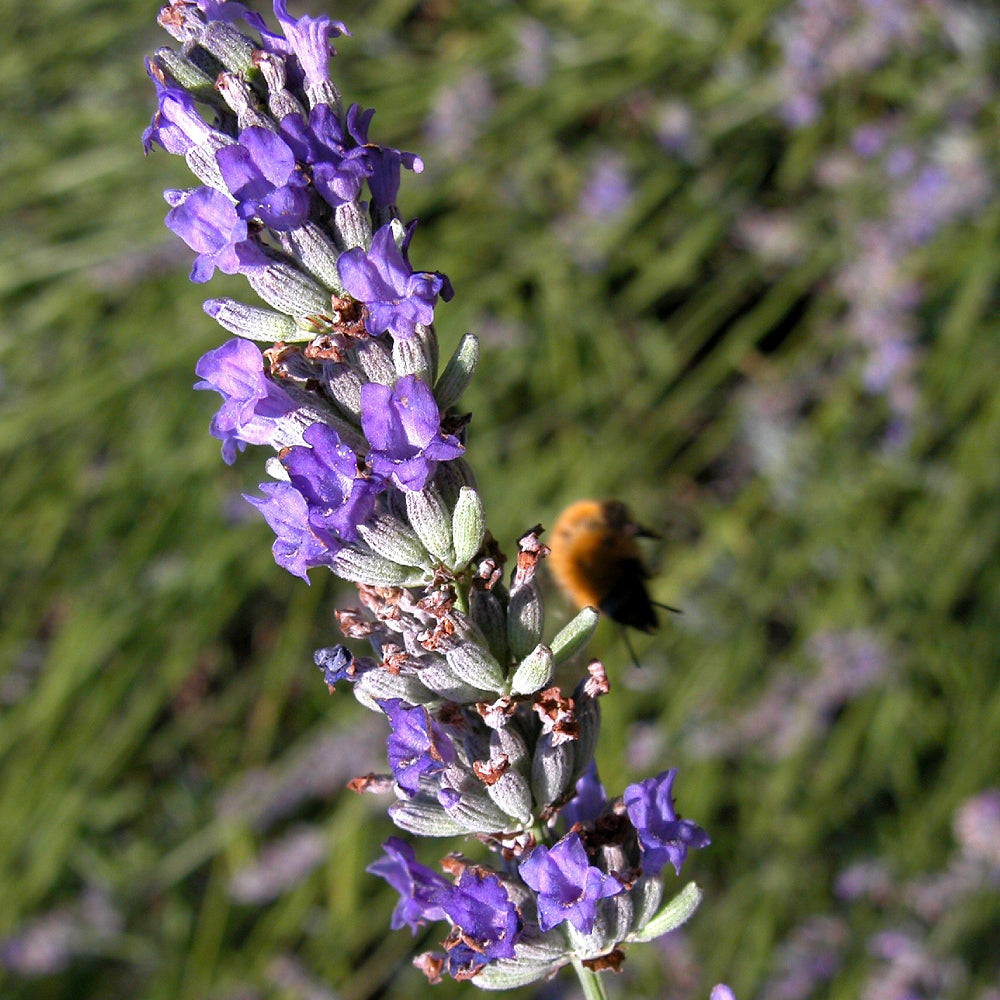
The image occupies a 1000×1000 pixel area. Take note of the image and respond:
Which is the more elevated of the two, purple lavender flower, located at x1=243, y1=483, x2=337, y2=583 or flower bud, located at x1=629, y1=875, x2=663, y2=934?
purple lavender flower, located at x1=243, y1=483, x2=337, y2=583

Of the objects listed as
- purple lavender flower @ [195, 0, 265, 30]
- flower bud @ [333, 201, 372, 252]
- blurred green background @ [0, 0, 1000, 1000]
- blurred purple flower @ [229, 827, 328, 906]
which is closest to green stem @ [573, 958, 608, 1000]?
flower bud @ [333, 201, 372, 252]

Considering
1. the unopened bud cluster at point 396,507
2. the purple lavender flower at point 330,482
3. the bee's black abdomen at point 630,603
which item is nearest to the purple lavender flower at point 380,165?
the unopened bud cluster at point 396,507

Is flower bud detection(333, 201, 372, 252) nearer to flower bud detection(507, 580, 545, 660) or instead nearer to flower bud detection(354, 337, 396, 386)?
flower bud detection(354, 337, 396, 386)

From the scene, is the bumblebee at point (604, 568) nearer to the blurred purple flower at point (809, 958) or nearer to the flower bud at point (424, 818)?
the flower bud at point (424, 818)

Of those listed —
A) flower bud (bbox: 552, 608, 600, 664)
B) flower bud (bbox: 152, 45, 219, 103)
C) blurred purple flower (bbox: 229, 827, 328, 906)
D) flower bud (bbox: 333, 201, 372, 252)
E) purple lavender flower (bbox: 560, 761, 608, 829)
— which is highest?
flower bud (bbox: 152, 45, 219, 103)

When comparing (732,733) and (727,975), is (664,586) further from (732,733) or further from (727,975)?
(727,975)

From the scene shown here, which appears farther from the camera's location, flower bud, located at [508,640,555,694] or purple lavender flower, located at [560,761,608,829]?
purple lavender flower, located at [560,761,608,829]

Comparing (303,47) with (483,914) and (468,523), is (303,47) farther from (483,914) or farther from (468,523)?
(483,914)
